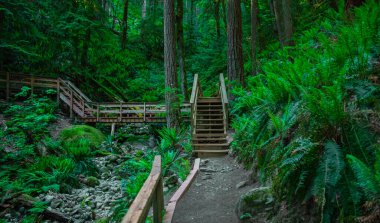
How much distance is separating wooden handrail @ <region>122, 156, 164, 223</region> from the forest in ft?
0.47

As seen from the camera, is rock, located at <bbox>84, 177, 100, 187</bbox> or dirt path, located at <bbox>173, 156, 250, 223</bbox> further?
rock, located at <bbox>84, 177, 100, 187</bbox>

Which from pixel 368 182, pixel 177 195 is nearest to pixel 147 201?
pixel 368 182

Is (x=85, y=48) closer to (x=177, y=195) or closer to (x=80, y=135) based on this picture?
(x=80, y=135)

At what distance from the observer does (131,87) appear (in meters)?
20.9

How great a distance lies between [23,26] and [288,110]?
13.6m

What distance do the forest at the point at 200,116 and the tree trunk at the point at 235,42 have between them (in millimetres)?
46

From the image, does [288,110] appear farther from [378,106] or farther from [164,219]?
[164,219]

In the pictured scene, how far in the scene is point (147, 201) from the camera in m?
3.04

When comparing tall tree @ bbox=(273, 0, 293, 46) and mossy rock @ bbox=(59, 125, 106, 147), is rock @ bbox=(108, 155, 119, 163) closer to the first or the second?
mossy rock @ bbox=(59, 125, 106, 147)

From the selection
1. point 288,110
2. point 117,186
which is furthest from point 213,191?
point 117,186

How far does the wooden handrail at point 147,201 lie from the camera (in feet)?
8.55

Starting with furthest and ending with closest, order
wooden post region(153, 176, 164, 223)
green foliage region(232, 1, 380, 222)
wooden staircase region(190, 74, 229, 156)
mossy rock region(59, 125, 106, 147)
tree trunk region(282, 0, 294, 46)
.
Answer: mossy rock region(59, 125, 106, 147), tree trunk region(282, 0, 294, 46), wooden staircase region(190, 74, 229, 156), wooden post region(153, 176, 164, 223), green foliage region(232, 1, 380, 222)

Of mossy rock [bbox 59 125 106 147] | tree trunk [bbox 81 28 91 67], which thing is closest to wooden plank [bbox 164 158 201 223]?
mossy rock [bbox 59 125 106 147]

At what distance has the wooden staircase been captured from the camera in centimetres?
888
